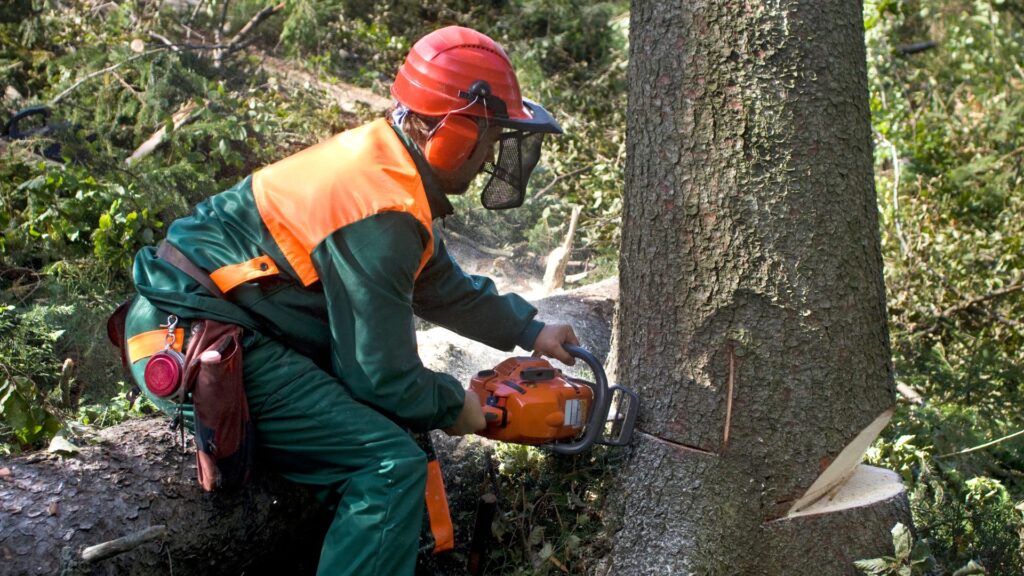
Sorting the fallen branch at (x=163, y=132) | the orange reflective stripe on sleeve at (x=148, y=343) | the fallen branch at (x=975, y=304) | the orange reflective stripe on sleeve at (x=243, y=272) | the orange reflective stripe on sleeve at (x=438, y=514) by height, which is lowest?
the fallen branch at (x=975, y=304)

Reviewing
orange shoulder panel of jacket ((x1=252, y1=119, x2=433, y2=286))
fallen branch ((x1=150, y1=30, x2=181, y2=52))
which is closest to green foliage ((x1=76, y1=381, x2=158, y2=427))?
orange shoulder panel of jacket ((x1=252, y1=119, x2=433, y2=286))

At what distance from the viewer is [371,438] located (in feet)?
8.48

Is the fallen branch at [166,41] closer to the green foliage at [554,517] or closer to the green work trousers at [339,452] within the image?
the green work trousers at [339,452]

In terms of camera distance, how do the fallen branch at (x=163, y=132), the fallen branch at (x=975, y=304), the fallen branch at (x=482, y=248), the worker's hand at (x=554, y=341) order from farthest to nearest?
the fallen branch at (x=482, y=248)
the fallen branch at (x=163, y=132)
the fallen branch at (x=975, y=304)
the worker's hand at (x=554, y=341)

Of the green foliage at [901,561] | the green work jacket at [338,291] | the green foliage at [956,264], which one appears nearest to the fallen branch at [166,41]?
the green work jacket at [338,291]

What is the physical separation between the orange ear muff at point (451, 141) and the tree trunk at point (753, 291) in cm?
54

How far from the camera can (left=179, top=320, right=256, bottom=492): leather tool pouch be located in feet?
8.12

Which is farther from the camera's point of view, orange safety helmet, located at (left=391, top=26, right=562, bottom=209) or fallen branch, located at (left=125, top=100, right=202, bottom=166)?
fallen branch, located at (left=125, top=100, right=202, bottom=166)

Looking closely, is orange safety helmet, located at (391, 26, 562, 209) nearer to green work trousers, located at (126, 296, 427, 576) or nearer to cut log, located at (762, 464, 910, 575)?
green work trousers, located at (126, 296, 427, 576)

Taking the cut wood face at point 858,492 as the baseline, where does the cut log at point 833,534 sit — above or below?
below

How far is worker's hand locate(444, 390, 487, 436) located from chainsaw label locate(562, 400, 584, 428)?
0.89 ft

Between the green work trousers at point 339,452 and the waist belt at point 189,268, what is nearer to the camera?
the green work trousers at point 339,452

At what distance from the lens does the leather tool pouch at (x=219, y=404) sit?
97.4 inches

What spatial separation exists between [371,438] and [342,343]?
0.29m
